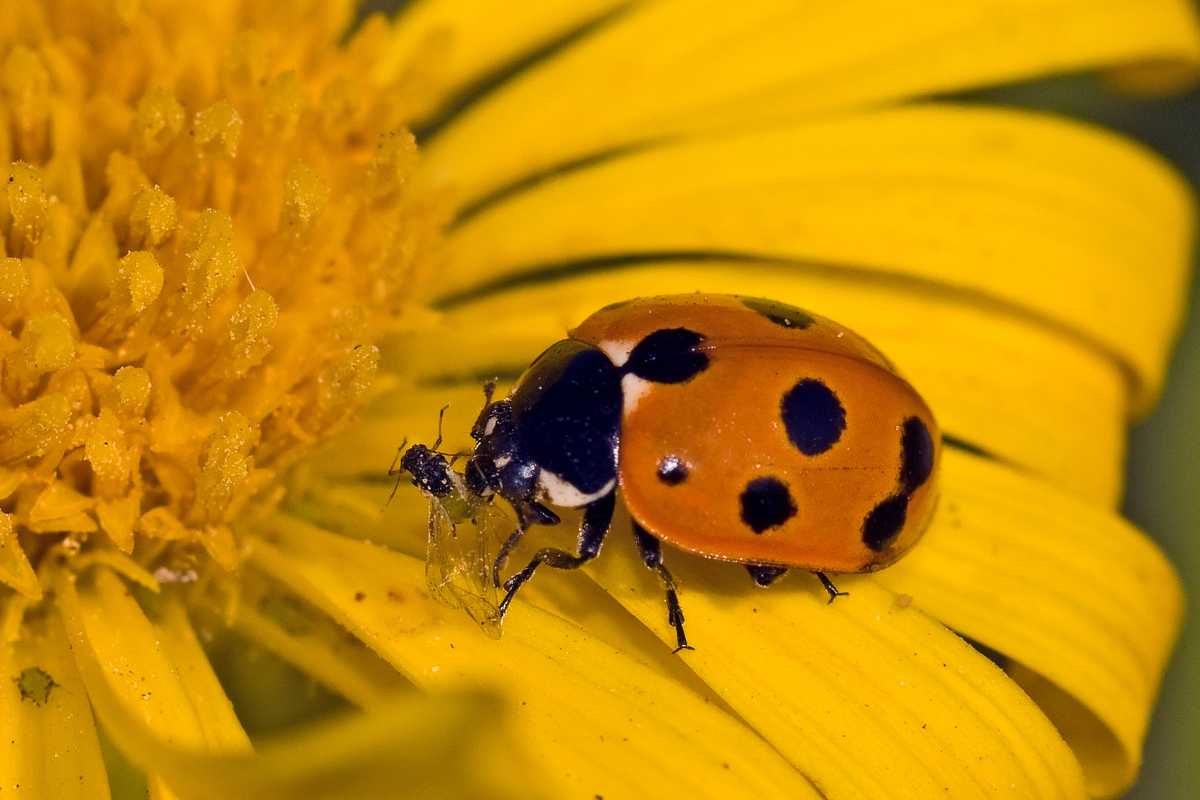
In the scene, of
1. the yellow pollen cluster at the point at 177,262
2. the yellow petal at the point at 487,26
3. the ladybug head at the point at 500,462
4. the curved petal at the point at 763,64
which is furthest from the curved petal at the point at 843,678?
the yellow petal at the point at 487,26

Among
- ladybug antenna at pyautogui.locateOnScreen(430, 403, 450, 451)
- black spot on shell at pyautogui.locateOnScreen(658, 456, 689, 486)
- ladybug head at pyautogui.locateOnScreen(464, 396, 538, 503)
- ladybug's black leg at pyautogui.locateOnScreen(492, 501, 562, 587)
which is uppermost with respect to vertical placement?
ladybug head at pyautogui.locateOnScreen(464, 396, 538, 503)

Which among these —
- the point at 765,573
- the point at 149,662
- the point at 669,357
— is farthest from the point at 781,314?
the point at 149,662

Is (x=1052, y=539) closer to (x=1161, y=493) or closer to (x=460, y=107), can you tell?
(x=1161, y=493)

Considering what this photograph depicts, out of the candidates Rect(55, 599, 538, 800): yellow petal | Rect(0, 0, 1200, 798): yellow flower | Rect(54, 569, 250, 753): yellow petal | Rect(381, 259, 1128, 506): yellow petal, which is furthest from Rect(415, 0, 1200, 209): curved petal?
Rect(55, 599, 538, 800): yellow petal

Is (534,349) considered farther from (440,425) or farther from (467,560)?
(467,560)

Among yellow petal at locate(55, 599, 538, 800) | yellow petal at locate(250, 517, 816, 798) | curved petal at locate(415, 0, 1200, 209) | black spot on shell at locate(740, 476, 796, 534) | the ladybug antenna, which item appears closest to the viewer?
yellow petal at locate(55, 599, 538, 800)

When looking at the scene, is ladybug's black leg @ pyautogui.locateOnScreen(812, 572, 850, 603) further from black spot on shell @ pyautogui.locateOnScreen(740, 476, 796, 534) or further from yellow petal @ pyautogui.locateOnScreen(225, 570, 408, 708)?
yellow petal @ pyautogui.locateOnScreen(225, 570, 408, 708)
